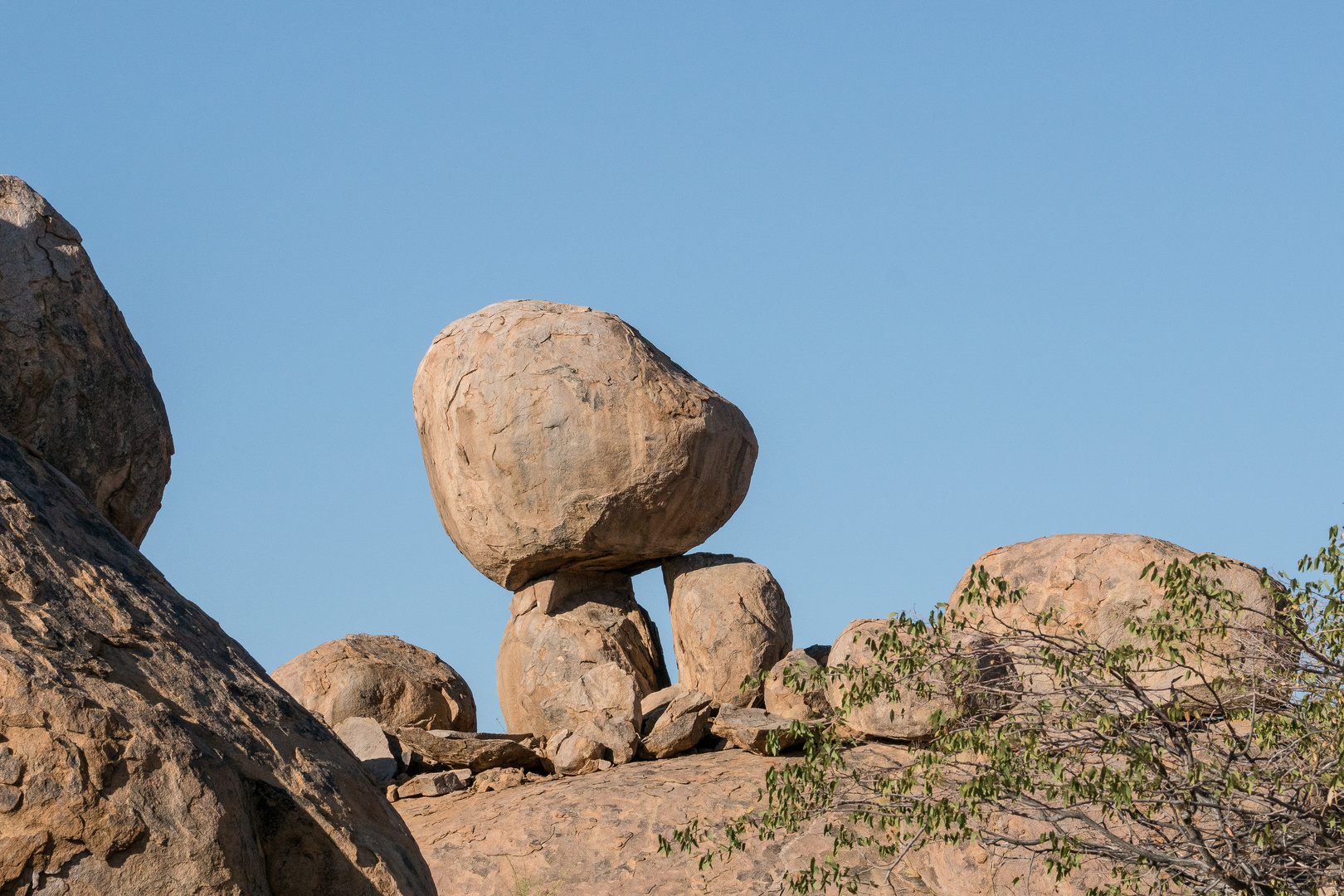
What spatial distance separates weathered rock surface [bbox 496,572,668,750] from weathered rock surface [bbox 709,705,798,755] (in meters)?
0.76

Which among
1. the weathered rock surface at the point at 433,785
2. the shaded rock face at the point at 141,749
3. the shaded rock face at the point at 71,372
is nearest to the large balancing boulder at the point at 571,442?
the weathered rock surface at the point at 433,785

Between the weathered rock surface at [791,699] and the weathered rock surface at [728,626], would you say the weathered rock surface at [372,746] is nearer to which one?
the weathered rock surface at [728,626]

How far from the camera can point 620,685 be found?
34.2ft

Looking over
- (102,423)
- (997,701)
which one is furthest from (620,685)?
(102,423)

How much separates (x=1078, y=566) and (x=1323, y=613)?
325cm

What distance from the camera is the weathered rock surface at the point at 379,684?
35.6 ft

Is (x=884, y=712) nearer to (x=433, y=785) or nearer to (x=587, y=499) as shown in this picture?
(x=587, y=499)

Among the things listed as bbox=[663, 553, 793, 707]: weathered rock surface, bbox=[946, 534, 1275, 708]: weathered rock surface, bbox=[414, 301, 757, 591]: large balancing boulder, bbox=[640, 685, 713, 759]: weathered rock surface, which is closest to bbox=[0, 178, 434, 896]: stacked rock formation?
bbox=[640, 685, 713, 759]: weathered rock surface

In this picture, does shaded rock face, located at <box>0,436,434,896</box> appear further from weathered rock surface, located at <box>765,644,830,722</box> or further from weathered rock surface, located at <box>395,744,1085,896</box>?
weathered rock surface, located at <box>765,644,830,722</box>

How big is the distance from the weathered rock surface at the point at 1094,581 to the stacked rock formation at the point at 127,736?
6.22 m

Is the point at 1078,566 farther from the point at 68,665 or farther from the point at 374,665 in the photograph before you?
the point at 68,665

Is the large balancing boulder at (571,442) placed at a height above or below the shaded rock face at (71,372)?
above

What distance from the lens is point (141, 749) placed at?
3.03m

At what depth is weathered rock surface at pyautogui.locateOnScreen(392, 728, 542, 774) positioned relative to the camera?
1002 cm
